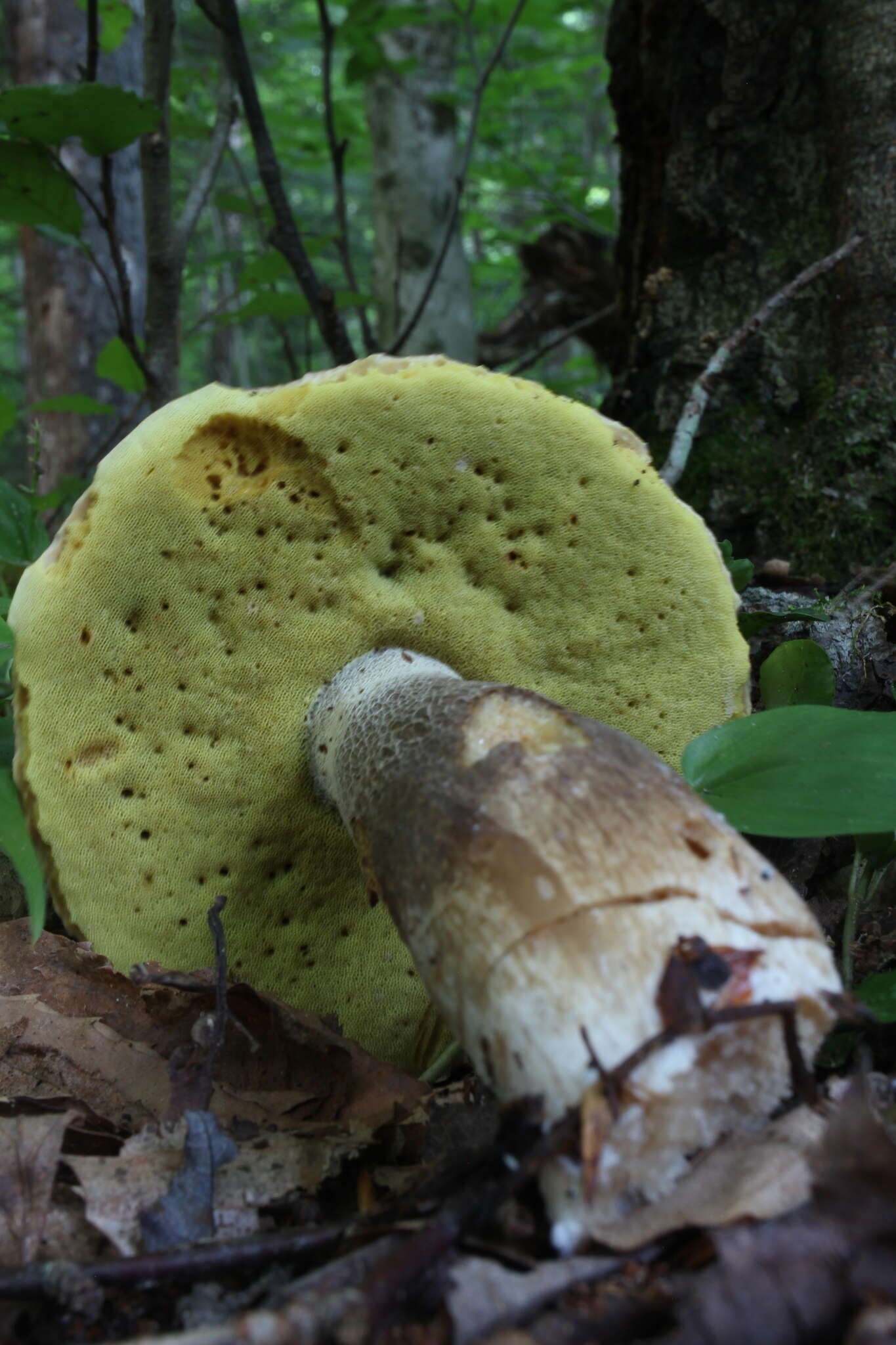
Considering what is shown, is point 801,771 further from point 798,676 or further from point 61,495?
point 61,495

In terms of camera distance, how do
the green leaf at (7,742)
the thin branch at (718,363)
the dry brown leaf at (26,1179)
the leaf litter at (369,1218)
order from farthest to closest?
the thin branch at (718,363) → the green leaf at (7,742) → the dry brown leaf at (26,1179) → the leaf litter at (369,1218)

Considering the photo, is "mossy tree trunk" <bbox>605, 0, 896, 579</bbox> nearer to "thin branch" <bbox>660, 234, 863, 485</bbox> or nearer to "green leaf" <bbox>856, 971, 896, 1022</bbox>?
"thin branch" <bbox>660, 234, 863, 485</bbox>

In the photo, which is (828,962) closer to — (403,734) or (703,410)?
(403,734)

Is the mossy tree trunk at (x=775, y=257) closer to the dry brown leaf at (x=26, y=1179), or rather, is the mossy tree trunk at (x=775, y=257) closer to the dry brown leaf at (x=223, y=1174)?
the dry brown leaf at (x=223, y=1174)

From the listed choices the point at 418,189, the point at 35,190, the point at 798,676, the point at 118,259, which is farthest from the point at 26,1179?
the point at 418,189

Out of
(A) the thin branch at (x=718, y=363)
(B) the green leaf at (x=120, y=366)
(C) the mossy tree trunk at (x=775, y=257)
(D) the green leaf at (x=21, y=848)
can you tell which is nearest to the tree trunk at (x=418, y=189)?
(B) the green leaf at (x=120, y=366)
